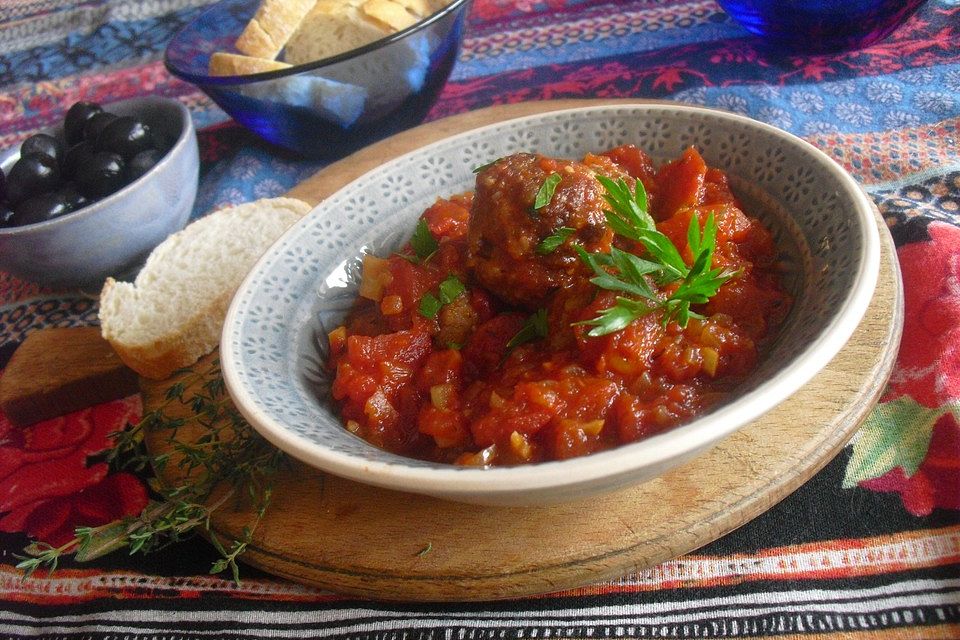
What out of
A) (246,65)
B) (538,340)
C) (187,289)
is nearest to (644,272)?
(538,340)

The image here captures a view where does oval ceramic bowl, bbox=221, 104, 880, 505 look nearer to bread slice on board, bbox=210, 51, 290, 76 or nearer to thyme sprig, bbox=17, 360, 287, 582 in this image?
thyme sprig, bbox=17, 360, 287, 582

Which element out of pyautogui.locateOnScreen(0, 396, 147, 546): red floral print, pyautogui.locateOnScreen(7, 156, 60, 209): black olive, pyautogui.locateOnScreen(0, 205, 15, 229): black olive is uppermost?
pyautogui.locateOnScreen(7, 156, 60, 209): black olive

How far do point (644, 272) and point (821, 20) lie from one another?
2987mm

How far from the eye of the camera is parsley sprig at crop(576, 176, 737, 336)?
6.86 feet

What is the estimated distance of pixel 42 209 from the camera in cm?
372

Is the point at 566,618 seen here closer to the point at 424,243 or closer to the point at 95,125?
the point at 424,243

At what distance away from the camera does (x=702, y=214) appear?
2.52 m

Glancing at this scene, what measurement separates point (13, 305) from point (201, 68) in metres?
1.85

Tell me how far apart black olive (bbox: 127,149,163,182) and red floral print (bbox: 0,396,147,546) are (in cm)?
133

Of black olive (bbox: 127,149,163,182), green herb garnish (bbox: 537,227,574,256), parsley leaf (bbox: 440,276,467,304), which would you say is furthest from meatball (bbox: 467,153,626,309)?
black olive (bbox: 127,149,163,182)

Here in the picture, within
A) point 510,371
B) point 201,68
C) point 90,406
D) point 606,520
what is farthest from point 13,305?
point 606,520

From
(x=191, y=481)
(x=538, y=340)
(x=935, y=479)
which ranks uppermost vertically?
(x=538, y=340)

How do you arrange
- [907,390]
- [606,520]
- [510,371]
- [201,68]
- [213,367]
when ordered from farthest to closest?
[201,68]
[213,367]
[907,390]
[510,371]
[606,520]

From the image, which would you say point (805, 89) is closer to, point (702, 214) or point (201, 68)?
point (702, 214)
